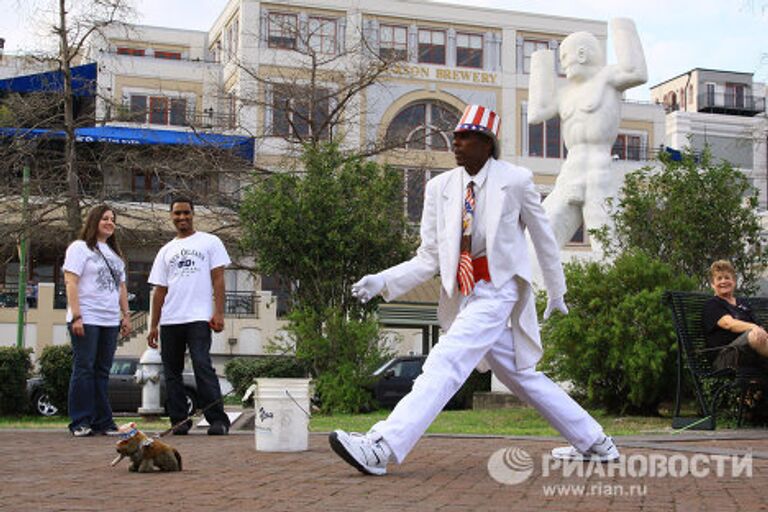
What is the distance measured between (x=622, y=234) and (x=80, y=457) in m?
7.98

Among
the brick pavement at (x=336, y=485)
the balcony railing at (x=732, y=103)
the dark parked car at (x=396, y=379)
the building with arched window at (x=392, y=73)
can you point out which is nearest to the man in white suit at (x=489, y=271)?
the brick pavement at (x=336, y=485)

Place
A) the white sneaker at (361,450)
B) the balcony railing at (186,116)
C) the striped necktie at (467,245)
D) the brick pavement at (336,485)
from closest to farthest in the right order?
the brick pavement at (336,485), the white sneaker at (361,450), the striped necktie at (467,245), the balcony railing at (186,116)

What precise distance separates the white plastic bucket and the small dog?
1394mm

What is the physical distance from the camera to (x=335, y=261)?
53.5 feet

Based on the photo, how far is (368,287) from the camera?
5.81 m

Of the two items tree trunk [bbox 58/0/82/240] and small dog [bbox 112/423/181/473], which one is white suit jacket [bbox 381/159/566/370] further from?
tree trunk [bbox 58/0/82/240]

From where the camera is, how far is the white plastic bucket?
7355 millimetres

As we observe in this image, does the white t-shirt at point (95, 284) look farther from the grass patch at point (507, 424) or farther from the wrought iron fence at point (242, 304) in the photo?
the wrought iron fence at point (242, 304)

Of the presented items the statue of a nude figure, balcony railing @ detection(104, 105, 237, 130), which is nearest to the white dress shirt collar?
the statue of a nude figure

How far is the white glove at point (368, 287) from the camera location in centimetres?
575

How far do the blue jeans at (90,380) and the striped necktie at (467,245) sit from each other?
14.3 feet

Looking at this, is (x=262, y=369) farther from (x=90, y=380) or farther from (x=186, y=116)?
(x=186, y=116)

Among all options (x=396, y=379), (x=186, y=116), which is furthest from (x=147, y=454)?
(x=186, y=116)

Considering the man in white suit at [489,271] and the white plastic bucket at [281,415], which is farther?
the white plastic bucket at [281,415]
